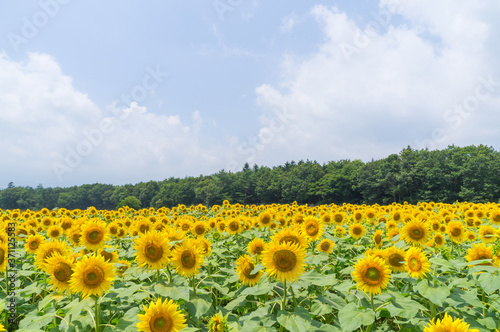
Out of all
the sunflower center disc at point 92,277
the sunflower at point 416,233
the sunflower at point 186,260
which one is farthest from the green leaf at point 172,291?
the sunflower at point 416,233

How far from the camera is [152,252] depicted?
10.2 feet

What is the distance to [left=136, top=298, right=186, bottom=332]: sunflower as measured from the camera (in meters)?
2.39

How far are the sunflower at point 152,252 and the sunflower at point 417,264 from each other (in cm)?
269

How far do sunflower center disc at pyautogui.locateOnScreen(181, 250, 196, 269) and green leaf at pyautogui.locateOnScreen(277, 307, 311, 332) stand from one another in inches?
44.2

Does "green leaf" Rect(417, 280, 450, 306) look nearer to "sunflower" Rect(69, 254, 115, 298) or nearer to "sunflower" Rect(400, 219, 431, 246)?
"sunflower" Rect(400, 219, 431, 246)

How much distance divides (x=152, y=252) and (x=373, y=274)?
7.85 ft

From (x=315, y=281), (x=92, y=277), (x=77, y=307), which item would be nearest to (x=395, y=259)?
(x=315, y=281)

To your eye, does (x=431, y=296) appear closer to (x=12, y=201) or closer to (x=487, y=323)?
(x=487, y=323)

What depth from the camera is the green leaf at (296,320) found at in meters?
2.46

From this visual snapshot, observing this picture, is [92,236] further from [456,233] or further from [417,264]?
[456,233]

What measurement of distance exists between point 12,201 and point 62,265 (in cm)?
13003

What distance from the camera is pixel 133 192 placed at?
435ft

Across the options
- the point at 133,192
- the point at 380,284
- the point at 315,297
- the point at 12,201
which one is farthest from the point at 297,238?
the point at 133,192

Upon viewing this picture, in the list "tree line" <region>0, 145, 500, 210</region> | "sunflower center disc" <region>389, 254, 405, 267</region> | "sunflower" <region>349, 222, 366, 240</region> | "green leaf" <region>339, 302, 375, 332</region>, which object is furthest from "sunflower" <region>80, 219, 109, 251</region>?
"tree line" <region>0, 145, 500, 210</region>
